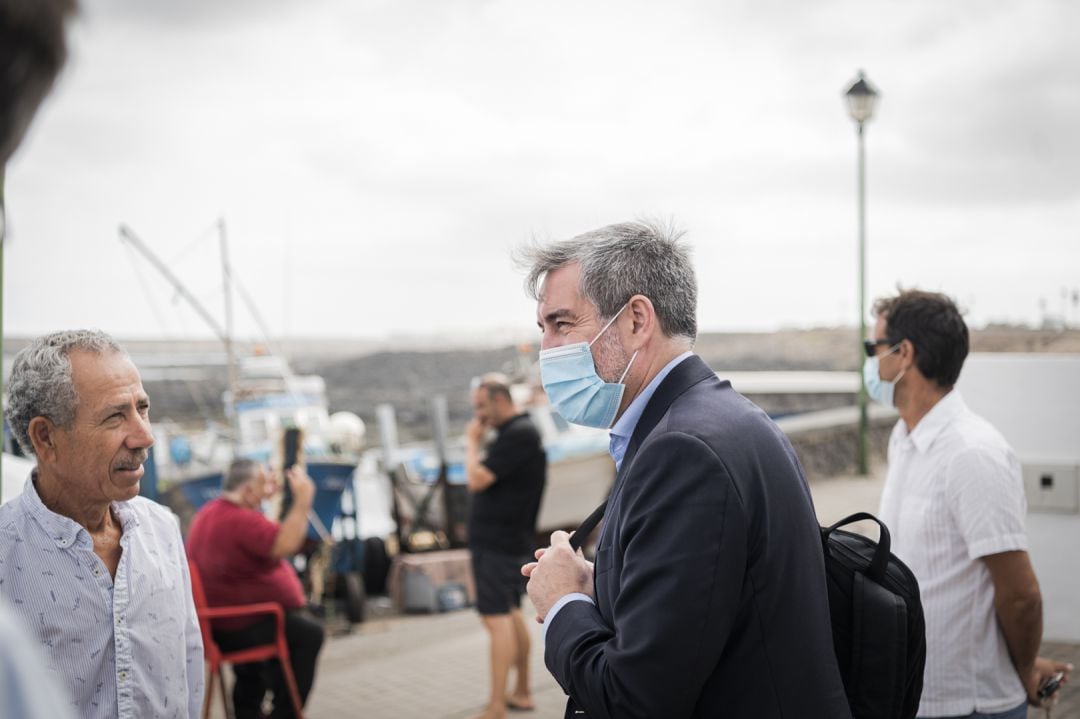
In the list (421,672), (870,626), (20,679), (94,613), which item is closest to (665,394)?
(870,626)

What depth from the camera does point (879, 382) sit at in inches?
138

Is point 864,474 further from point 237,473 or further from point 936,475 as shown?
point 936,475

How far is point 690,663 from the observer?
175 centimetres

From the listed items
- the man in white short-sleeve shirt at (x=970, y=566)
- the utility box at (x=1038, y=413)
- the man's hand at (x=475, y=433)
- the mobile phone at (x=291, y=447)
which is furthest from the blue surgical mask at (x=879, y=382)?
the mobile phone at (x=291, y=447)

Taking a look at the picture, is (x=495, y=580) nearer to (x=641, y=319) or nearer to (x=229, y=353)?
(x=641, y=319)

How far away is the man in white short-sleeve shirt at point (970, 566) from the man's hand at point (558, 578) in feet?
4.17

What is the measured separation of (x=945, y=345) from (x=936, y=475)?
18.1 inches

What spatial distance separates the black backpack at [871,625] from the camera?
1.96m

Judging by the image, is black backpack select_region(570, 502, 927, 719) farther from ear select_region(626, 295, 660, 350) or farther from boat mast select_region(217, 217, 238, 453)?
boat mast select_region(217, 217, 238, 453)

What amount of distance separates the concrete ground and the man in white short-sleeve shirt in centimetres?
306

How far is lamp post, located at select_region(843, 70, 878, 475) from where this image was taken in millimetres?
16016

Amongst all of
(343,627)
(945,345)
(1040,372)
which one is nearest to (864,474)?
(343,627)

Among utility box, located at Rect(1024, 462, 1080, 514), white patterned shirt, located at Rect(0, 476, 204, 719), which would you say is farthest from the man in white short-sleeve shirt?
utility box, located at Rect(1024, 462, 1080, 514)

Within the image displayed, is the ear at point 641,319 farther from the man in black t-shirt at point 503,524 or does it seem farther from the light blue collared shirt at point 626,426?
the man in black t-shirt at point 503,524
